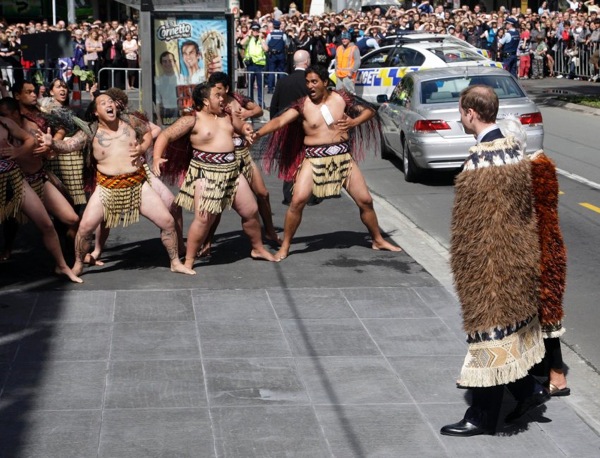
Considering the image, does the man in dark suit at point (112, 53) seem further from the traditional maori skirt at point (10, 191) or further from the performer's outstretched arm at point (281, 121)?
the traditional maori skirt at point (10, 191)

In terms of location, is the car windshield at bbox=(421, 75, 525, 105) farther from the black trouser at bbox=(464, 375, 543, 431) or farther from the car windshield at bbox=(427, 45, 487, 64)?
the black trouser at bbox=(464, 375, 543, 431)

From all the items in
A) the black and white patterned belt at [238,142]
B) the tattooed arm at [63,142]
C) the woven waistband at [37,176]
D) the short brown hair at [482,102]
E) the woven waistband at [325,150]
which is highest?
the short brown hair at [482,102]

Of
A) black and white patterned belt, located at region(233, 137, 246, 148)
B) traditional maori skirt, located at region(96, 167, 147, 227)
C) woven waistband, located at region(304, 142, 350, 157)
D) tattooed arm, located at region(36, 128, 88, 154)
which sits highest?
tattooed arm, located at region(36, 128, 88, 154)

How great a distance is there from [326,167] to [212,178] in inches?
46.2

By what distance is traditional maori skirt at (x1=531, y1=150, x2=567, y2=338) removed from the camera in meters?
6.45

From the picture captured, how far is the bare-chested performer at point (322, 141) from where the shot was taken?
10664mm

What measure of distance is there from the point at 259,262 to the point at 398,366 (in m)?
3.40

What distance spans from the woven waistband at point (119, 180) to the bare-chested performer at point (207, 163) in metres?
0.40

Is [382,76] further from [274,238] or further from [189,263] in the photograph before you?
[189,263]

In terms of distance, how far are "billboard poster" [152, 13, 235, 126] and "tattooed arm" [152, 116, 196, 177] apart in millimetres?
8320

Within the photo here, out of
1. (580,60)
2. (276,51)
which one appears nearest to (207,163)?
(276,51)

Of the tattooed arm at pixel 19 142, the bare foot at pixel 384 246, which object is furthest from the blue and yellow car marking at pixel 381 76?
the tattooed arm at pixel 19 142

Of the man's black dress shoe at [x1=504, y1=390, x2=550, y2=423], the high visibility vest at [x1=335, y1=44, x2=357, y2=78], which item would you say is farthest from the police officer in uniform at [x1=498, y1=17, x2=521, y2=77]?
the man's black dress shoe at [x1=504, y1=390, x2=550, y2=423]

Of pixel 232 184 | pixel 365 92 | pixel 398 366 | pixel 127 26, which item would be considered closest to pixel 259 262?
pixel 232 184
